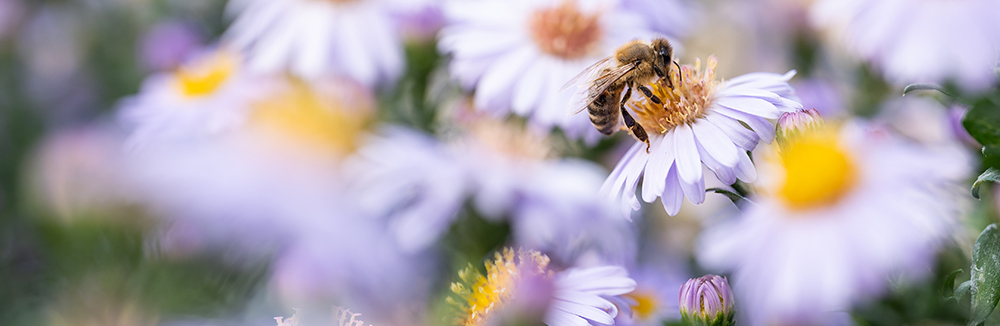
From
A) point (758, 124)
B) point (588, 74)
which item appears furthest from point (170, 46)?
point (758, 124)

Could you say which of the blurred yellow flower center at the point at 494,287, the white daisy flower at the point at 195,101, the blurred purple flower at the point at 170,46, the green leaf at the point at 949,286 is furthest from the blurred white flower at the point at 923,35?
the blurred purple flower at the point at 170,46

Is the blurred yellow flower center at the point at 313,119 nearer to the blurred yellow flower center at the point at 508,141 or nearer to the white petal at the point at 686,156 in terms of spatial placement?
the blurred yellow flower center at the point at 508,141

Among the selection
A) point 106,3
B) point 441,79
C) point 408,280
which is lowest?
point 408,280

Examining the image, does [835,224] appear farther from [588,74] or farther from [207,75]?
[207,75]

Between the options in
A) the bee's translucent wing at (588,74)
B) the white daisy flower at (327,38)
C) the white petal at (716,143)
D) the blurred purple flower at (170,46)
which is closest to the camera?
the white petal at (716,143)

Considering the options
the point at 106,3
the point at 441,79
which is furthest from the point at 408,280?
the point at 106,3

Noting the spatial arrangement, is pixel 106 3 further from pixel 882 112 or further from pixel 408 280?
pixel 882 112

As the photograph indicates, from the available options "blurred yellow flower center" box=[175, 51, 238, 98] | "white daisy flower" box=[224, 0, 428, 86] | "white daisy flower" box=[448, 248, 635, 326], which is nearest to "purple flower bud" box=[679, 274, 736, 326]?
"white daisy flower" box=[448, 248, 635, 326]
